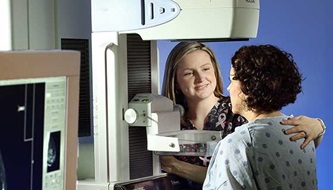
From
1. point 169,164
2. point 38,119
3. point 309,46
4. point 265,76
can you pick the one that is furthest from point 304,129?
point 38,119

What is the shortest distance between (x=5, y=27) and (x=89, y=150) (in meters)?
0.51

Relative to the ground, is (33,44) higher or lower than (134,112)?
higher

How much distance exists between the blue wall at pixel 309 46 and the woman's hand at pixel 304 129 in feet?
2.39

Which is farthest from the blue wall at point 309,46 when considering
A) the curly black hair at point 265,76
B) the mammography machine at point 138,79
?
the mammography machine at point 138,79

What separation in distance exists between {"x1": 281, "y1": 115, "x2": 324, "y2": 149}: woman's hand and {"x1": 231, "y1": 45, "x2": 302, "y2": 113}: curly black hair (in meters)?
0.08

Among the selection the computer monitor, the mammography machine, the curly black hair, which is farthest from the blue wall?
the computer monitor

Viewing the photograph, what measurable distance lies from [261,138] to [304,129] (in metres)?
0.20

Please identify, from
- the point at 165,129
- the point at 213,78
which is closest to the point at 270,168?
the point at 165,129

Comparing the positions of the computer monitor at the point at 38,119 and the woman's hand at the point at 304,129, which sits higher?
the computer monitor at the point at 38,119

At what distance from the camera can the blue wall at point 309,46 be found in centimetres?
258

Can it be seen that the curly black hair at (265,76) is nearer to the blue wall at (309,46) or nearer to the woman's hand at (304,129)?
the woman's hand at (304,129)

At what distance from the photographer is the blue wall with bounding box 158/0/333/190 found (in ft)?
8.48

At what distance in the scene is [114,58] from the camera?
172 centimetres

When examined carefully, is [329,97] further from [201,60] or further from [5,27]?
[5,27]
